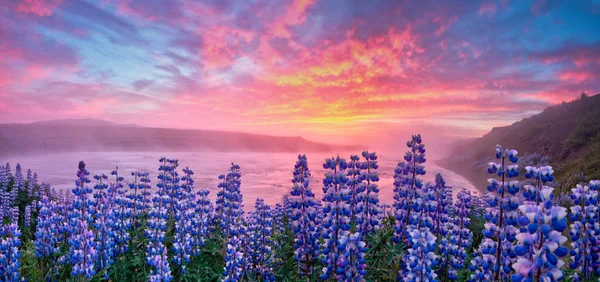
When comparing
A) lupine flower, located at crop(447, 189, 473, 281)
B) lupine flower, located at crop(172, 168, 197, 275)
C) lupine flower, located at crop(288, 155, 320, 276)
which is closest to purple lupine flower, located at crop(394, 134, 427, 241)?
lupine flower, located at crop(447, 189, 473, 281)

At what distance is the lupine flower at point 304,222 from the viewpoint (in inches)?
259

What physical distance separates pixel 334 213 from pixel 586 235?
14.3 ft

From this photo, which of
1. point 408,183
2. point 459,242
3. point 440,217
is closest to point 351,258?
point 408,183

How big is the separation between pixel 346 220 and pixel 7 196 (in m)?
18.2

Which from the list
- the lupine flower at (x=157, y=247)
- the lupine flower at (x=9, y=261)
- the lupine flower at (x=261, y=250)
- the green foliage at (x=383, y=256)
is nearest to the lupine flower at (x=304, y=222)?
the lupine flower at (x=261, y=250)

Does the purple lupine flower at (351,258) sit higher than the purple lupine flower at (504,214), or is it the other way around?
the purple lupine flower at (504,214)

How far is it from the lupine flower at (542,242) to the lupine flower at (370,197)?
4.00 meters

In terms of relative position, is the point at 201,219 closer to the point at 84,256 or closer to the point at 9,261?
the point at 84,256

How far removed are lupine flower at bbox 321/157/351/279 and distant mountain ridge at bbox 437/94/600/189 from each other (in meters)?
21.2

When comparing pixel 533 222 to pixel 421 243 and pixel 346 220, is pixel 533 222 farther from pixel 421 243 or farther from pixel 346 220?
pixel 346 220

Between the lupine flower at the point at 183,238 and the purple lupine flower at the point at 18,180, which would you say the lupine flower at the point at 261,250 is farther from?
the purple lupine flower at the point at 18,180

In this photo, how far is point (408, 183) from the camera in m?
7.25

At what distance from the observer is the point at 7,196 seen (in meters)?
16.0

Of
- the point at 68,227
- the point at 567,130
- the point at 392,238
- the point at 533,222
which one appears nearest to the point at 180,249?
the point at 68,227
